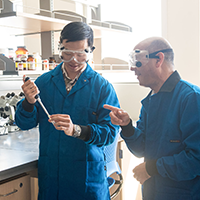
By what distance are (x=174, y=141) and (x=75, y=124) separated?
52cm

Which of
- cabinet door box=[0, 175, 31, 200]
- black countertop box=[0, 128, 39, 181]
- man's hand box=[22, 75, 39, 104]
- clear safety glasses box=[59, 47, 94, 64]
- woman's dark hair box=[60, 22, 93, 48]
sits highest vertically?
woman's dark hair box=[60, 22, 93, 48]

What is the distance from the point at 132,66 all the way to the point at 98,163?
55 cm

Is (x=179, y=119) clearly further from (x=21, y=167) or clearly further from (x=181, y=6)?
(x=181, y=6)

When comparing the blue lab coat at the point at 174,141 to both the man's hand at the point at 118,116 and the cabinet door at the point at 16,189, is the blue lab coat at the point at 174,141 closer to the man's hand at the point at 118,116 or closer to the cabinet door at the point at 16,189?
the man's hand at the point at 118,116

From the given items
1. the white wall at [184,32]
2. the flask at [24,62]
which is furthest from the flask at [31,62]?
the white wall at [184,32]

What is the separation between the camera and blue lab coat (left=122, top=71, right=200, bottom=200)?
108cm

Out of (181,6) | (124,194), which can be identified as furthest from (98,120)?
(181,6)

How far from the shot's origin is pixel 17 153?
5.49ft

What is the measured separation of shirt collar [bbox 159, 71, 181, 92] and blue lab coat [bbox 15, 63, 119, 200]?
0.35 m

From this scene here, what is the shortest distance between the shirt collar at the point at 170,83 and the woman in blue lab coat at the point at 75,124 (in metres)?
0.35

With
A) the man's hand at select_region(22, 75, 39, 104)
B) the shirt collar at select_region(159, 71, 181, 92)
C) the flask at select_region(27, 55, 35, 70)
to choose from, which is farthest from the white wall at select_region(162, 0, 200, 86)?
the man's hand at select_region(22, 75, 39, 104)

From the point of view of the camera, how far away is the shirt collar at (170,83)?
1.20m

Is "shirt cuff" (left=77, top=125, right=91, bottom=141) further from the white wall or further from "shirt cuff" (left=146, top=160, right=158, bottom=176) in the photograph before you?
the white wall

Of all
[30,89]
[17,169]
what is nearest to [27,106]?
[30,89]
